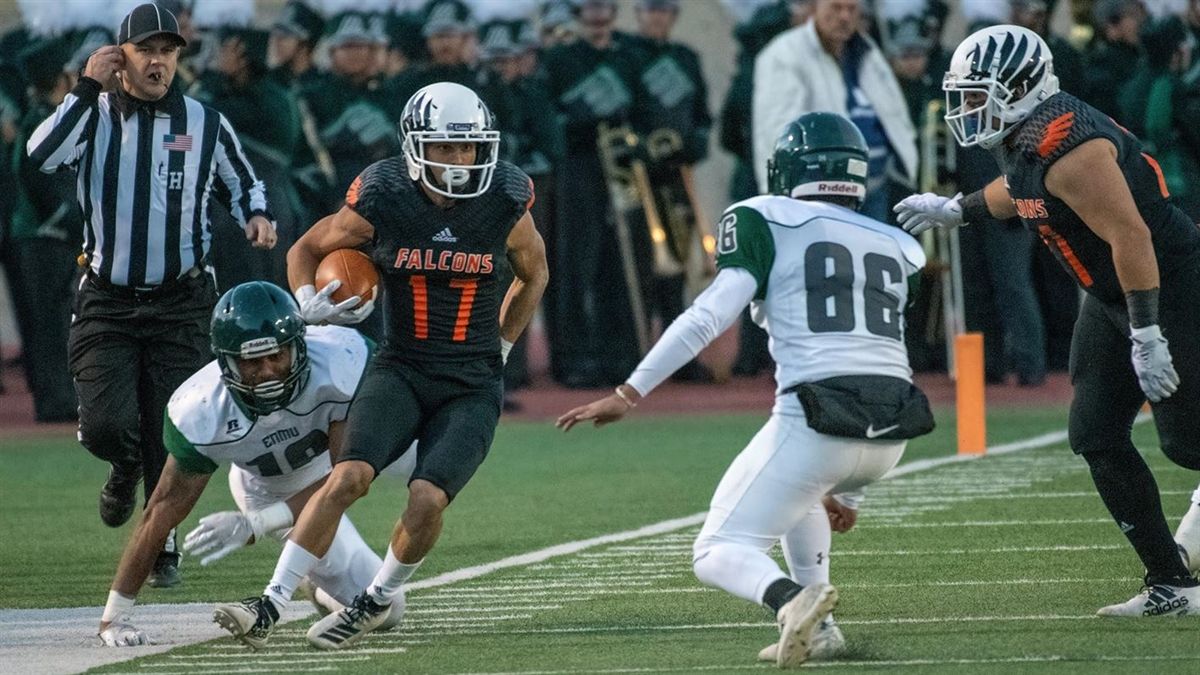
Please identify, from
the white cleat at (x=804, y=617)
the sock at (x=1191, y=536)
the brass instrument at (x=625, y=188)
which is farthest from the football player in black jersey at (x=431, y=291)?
the brass instrument at (x=625, y=188)

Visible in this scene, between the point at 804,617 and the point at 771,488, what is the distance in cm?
40

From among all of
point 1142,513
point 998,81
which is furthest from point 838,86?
point 1142,513

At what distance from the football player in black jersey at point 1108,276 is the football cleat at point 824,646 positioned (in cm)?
109

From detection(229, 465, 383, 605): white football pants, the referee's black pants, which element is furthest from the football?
A: the referee's black pants

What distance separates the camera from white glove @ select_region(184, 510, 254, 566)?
6.57m

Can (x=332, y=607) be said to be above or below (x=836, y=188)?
below

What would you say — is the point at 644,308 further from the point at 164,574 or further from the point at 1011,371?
the point at 164,574

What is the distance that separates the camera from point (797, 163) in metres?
6.41

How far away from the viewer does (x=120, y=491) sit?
845 cm

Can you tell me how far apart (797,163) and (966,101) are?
77cm

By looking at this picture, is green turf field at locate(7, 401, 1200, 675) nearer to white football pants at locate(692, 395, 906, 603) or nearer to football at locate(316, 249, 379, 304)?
white football pants at locate(692, 395, 906, 603)

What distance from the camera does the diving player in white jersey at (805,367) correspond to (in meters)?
6.04

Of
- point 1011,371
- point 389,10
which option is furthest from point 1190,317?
point 389,10

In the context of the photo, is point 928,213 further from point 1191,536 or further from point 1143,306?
point 1191,536
